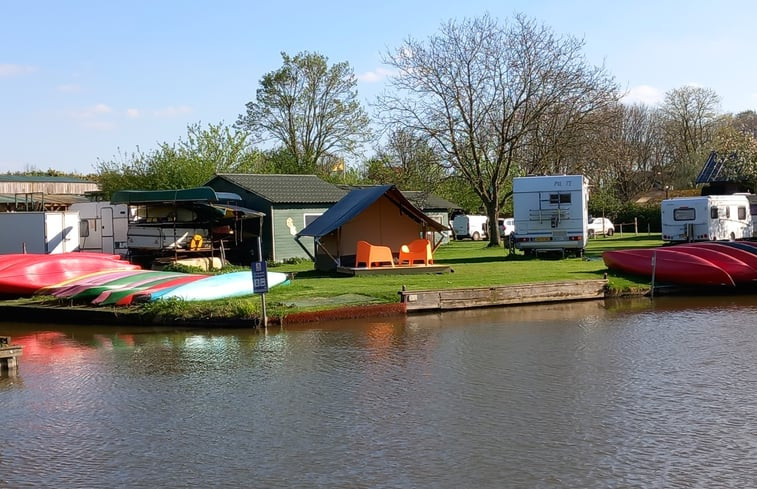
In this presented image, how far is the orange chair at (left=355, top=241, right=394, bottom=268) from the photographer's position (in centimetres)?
2542

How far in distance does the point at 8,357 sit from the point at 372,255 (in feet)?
43.5

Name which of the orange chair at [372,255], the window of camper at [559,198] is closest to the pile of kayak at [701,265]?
the window of camper at [559,198]

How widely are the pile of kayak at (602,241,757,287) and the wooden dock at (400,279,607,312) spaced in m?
2.23

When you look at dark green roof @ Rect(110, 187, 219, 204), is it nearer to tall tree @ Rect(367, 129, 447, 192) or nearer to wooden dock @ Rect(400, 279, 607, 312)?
wooden dock @ Rect(400, 279, 607, 312)

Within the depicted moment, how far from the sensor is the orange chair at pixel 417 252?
26.4 metres

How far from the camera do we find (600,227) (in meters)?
57.6

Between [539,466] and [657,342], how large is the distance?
26.0 ft

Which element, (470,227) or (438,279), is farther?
(470,227)

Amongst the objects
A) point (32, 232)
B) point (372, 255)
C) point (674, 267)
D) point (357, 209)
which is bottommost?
point (674, 267)

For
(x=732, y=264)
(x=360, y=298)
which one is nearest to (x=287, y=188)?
(x=360, y=298)

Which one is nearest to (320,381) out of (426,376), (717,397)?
(426,376)

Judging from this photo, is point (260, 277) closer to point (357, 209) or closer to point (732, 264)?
point (357, 209)

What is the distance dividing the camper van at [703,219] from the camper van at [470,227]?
20.0 metres

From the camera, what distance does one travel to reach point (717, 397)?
10930 mm
